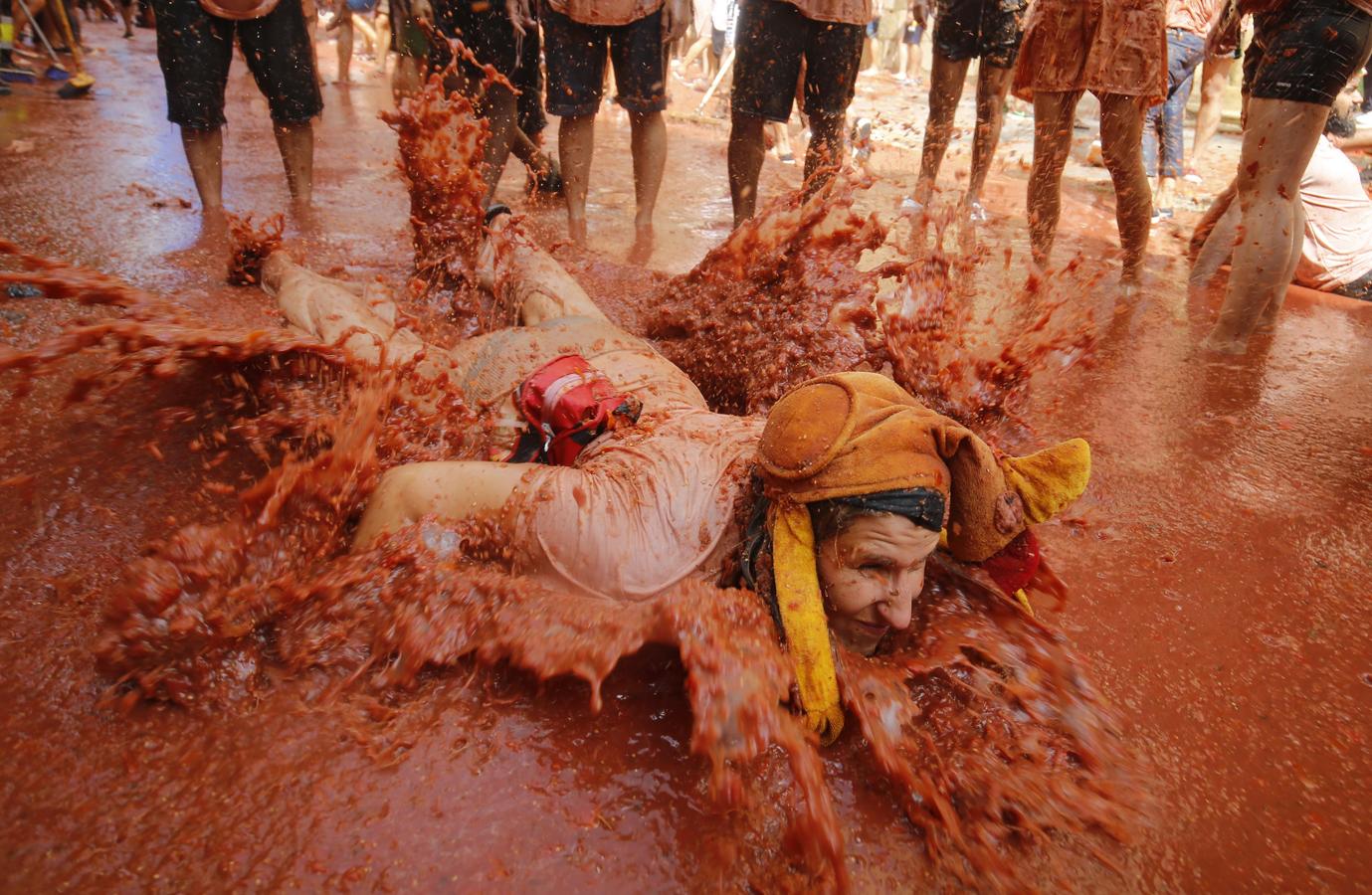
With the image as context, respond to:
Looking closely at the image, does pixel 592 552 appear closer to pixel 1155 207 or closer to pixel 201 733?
pixel 201 733

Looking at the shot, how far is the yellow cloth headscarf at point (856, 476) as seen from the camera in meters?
1.68

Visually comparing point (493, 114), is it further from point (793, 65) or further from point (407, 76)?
point (793, 65)

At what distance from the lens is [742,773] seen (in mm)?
1701

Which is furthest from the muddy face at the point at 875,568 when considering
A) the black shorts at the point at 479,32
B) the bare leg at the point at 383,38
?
the bare leg at the point at 383,38

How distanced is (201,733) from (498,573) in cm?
66

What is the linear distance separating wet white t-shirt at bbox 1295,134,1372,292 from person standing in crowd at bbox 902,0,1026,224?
1980 mm

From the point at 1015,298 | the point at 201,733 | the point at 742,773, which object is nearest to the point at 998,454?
the point at 742,773

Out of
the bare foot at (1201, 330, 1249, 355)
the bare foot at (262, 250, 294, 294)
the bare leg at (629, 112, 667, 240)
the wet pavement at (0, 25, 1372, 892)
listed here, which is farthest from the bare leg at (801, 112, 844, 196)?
the bare foot at (262, 250, 294, 294)

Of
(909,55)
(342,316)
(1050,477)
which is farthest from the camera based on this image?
(909,55)

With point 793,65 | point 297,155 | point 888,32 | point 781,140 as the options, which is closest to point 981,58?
point 793,65

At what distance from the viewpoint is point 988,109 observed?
17.3 feet

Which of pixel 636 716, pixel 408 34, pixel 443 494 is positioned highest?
pixel 408 34

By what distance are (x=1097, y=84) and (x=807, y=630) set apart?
3.59m

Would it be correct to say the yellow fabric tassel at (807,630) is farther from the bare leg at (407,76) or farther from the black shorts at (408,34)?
the bare leg at (407,76)
